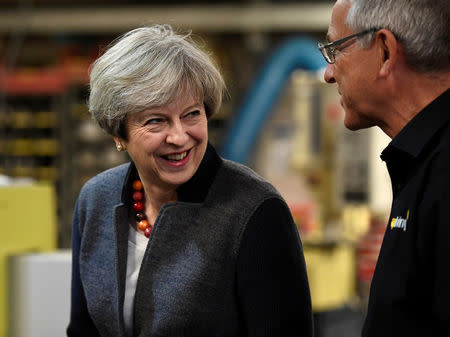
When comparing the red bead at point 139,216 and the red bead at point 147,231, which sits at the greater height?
the red bead at point 139,216

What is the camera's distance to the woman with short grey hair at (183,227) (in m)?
1.57

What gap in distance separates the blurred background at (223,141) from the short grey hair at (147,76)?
0.12m

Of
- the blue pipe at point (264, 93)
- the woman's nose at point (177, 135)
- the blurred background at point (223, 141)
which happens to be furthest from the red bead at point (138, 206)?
the blue pipe at point (264, 93)

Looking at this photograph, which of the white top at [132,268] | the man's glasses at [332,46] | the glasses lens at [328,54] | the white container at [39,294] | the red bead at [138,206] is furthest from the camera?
the white container at [39,294]

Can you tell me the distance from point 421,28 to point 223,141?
16.4ft

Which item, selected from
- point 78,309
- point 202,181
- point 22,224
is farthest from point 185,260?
point 22,224

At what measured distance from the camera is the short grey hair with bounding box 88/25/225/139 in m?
1.59

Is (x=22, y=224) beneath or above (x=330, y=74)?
beneath

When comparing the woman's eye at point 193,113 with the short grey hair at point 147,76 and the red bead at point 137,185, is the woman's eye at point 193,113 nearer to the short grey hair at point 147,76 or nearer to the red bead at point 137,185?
the short grey hair at point 147,76

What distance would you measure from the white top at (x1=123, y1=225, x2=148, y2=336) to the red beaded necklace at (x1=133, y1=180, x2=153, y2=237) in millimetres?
26

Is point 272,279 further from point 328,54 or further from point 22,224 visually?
point 22,224

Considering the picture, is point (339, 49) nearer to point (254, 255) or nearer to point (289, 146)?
point (254, 255)

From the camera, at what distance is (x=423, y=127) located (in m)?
1.26

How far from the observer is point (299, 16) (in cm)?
833
